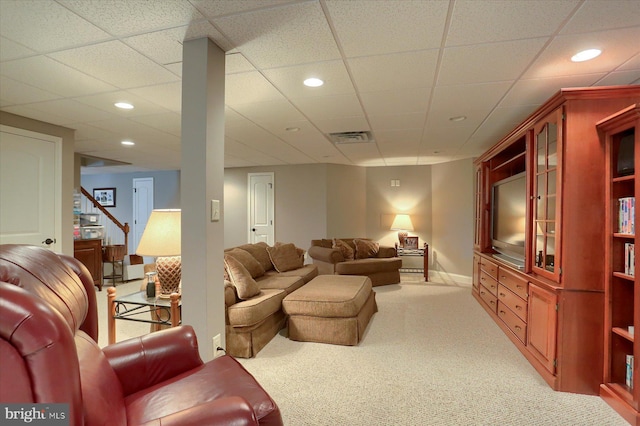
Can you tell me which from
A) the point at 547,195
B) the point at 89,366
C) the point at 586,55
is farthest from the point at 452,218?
the point at 89,366

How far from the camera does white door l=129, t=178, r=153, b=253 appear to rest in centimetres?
796

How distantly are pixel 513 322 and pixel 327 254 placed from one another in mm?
3107

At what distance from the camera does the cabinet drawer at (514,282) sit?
2.90m

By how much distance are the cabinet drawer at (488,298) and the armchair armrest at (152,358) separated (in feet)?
11.3

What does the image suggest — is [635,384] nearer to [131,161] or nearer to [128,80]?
[128,80]

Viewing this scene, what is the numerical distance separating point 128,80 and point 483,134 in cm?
405

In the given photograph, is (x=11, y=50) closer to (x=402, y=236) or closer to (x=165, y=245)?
(x=165, y=245)

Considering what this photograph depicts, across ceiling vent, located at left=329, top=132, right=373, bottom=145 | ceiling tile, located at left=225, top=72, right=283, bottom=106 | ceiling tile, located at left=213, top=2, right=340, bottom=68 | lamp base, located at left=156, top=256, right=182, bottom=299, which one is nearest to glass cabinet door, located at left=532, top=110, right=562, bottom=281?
ceiling tile, located at left=213, top=2, right=340, bottom=68

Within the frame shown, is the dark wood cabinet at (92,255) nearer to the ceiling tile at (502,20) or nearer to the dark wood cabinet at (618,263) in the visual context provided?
the ceiling tile at (502,20)

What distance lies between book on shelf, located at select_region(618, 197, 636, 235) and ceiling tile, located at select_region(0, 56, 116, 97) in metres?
3.88

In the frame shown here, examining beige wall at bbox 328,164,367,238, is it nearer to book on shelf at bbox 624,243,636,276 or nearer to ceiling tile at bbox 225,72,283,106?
ceiling tile at bbox 225,72,283,106

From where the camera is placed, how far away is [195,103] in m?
2.05

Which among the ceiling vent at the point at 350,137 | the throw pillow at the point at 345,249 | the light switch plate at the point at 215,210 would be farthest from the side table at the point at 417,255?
the light switch plate at the point at 215,210

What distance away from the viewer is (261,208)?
733 centimetres
